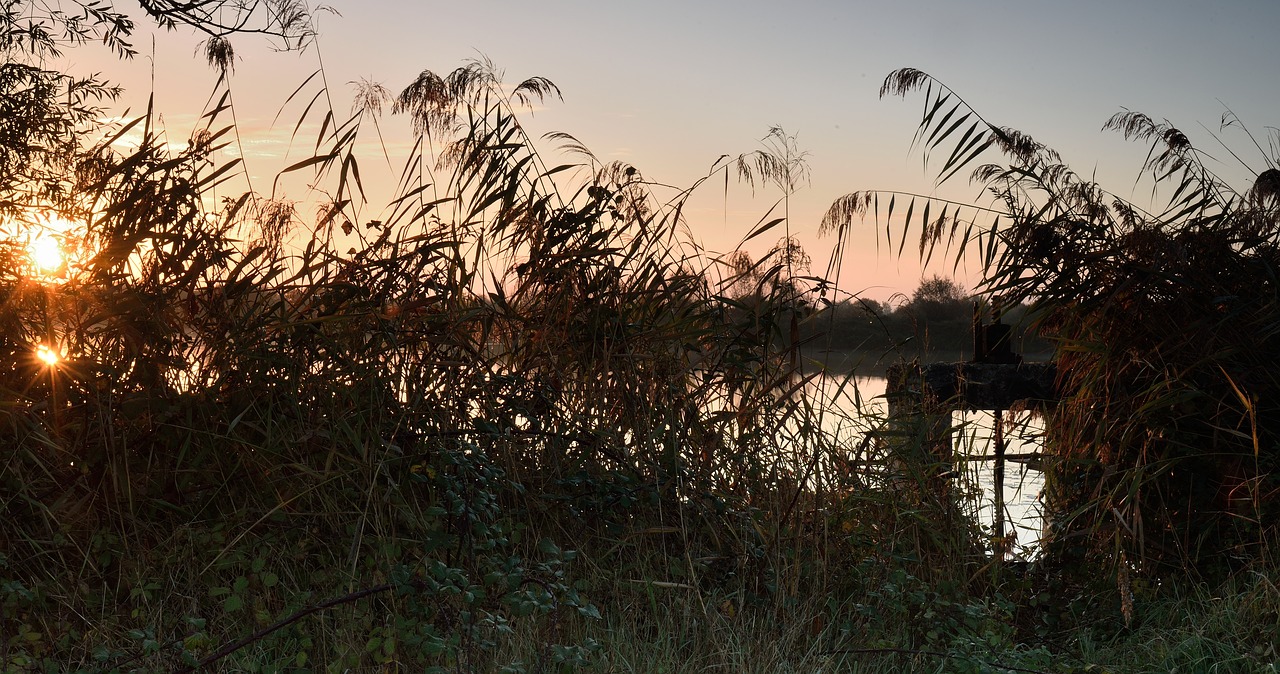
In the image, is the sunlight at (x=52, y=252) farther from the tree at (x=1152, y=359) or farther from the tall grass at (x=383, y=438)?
the tree at (x=1152, y=359)

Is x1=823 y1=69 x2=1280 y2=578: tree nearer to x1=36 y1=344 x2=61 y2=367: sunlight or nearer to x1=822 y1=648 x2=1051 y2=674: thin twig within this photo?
x1=822 y1=648 x2=1051 y2=674: thin twig

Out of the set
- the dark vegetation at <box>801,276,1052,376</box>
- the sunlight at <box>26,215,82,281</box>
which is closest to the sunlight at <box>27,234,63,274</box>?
the sunlight at <box>26,215,82,281</box>

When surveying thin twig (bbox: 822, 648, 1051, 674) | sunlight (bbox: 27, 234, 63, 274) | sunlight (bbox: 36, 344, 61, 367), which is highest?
sunlight (bbox: 27, 234, 63, 274)

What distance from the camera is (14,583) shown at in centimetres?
285

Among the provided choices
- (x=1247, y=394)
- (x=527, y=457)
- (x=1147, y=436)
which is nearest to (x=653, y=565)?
(x=527, y=457)

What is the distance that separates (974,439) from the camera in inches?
156

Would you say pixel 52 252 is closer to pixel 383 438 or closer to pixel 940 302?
pixel 383 438

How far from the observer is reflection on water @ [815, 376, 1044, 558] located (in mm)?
3674

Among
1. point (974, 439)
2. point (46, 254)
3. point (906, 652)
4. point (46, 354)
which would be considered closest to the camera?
point (906, 652)

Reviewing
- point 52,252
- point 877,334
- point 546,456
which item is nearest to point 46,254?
point 52,252

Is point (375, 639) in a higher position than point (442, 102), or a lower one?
lower

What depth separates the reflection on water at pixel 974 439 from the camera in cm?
367

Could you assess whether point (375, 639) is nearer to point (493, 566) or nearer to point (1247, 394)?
point (493, 566)

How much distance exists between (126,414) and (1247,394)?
148 inches
